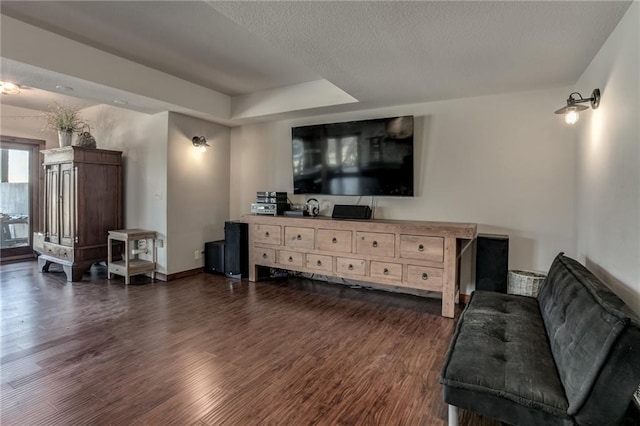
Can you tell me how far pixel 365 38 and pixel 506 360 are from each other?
2.14m

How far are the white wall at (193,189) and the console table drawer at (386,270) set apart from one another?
2776 mm

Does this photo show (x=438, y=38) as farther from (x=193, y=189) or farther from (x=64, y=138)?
(x=64, y=138)

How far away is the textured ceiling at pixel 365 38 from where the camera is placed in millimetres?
2006

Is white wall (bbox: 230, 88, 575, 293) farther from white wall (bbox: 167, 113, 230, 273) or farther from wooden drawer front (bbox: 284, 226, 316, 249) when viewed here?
white wall (bbox: 167, 113, 230, 273)

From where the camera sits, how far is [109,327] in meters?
3.02

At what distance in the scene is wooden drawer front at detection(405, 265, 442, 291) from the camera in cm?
339

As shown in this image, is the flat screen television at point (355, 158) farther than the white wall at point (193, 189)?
No

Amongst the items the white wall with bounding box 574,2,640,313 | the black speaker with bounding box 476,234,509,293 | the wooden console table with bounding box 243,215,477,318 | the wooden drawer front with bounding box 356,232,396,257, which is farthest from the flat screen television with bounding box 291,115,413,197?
the white wall with bounding box 574,2,640,313

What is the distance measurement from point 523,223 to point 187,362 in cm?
344

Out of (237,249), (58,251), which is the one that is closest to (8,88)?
(58,251)

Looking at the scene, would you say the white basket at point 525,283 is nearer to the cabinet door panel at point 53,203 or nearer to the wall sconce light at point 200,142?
the wall sconce light at point 200,142

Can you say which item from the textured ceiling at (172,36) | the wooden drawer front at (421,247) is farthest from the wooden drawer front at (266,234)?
the textured ceiling at (172,36)

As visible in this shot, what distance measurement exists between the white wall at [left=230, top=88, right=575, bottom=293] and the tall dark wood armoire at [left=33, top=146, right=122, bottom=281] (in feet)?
12.2

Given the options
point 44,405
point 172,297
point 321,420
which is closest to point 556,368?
point 321,420
